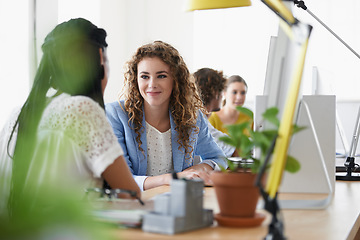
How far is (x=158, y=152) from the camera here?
2182mm

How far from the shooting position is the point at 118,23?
6328 mm

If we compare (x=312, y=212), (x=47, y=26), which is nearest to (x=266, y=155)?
(x=312, y=212)

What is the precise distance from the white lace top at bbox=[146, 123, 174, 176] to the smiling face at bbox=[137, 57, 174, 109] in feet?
0.41

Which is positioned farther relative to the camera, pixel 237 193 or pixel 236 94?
pixel 236 94

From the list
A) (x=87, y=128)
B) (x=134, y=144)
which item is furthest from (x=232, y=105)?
(x=87, y=128)

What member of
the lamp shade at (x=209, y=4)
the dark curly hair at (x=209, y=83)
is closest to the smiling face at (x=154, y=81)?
the lamp shade at (x=209, y=4)

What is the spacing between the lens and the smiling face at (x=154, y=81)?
2.20 m

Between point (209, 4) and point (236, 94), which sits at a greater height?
point (209, 4)

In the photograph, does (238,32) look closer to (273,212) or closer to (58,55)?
(58,55)

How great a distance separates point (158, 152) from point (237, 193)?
128 cm

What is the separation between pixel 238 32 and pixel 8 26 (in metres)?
3.06

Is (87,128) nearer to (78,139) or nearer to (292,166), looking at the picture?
(78,139)

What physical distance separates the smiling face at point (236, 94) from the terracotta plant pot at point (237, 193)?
373 cm

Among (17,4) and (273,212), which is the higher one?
(17,4)
